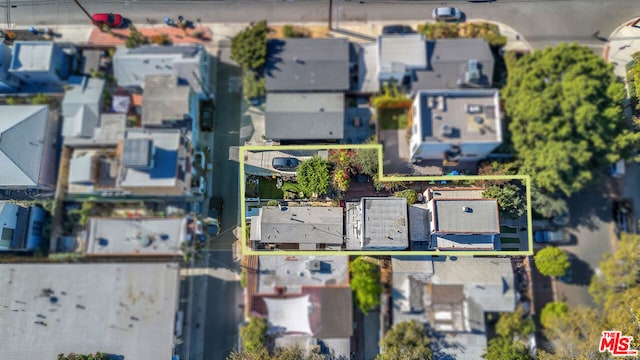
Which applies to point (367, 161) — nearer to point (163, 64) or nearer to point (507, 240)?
point (507, 240)

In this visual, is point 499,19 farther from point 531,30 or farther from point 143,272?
point 143,272

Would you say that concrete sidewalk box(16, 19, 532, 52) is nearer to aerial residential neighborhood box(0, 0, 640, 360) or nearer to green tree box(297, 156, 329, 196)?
aerial residential neighborhood box(0, 0, 640, 360)

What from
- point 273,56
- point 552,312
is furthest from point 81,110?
point 552,312

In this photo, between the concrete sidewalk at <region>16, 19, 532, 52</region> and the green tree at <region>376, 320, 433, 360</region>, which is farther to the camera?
the concrete sidewalk at <region>16, 19, 532, 52</region>

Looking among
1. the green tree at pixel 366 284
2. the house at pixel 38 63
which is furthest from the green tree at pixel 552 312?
the house at pixel 38 63

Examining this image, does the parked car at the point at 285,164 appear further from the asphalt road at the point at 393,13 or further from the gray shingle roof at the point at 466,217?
the asphalt road at the point at 393,13

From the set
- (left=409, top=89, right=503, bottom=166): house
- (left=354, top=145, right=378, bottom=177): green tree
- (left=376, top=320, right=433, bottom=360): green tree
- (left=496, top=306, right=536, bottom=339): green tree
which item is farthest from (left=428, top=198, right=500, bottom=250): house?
(left=496, top=306, right=536, bottom=339): green tree

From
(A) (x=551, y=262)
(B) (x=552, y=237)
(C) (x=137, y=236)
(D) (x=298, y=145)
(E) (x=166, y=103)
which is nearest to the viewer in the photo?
(D) (x=298, y=145)
